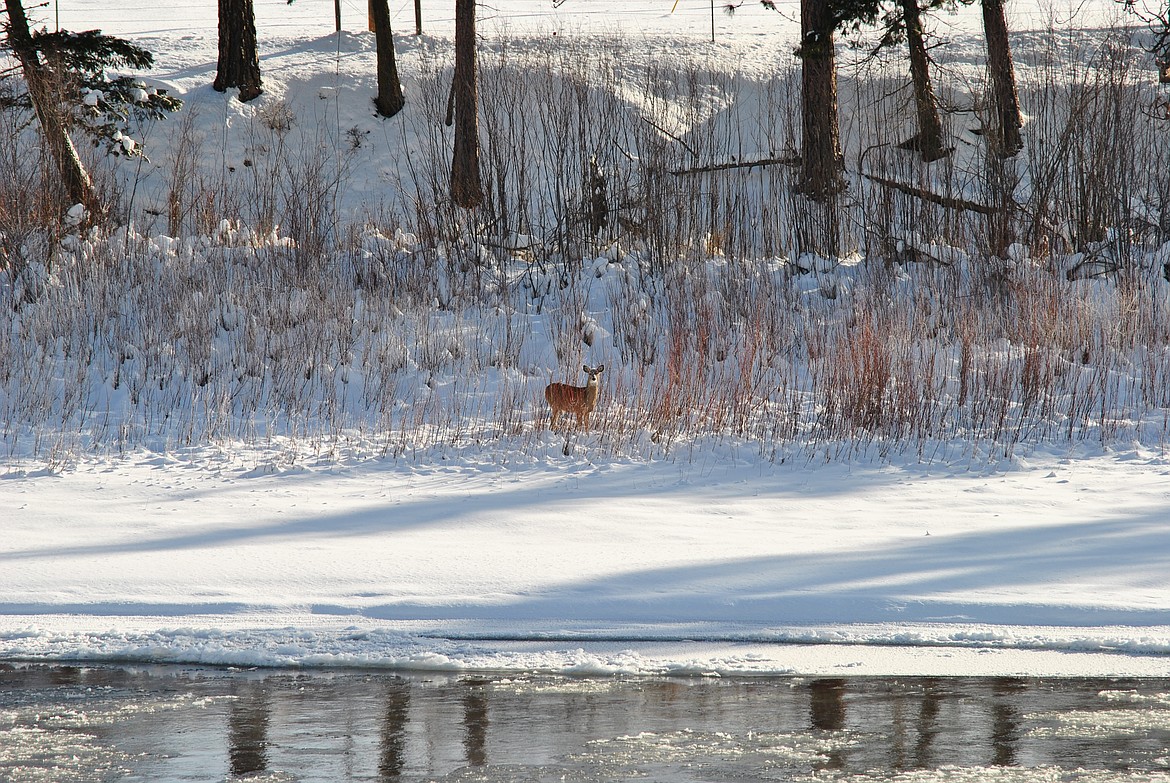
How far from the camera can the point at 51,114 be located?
482 inches

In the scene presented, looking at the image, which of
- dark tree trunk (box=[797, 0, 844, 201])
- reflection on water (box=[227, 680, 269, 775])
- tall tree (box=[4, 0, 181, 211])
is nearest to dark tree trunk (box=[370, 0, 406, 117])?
tall tree (box=[4, 0, 181, 211])

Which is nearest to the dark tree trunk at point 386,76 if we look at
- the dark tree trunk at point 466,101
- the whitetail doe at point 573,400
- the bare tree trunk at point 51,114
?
the dark tree trunk at point 466,101

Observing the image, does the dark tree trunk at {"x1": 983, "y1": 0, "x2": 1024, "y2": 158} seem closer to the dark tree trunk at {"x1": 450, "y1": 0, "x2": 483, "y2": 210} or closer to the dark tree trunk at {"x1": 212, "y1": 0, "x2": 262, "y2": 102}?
the dark tree trunk at {"x1": 450, "y1": 0, "x2": 483, "y2": 210}

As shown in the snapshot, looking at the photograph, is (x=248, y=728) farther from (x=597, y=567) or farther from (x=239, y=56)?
(x=239, y=56)

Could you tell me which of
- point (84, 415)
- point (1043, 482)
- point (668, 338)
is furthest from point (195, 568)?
point (668, 338)

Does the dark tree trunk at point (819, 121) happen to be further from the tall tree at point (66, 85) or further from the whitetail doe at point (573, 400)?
the tall tree at point (66, 85)

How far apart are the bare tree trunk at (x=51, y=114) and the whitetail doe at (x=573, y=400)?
303 inches

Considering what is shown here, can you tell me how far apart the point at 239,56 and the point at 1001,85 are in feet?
47.8

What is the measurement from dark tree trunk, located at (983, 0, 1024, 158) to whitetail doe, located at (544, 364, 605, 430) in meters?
7.10

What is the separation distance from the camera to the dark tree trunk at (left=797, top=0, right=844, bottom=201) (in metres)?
13.1

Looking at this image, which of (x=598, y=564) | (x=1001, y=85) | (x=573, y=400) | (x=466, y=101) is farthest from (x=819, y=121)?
(x=598, y=564)

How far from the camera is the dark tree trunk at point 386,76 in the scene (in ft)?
68.9

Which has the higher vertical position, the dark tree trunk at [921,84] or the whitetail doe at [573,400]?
the dark tree trunk at [921,84]

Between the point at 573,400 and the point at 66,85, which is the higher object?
the point at 66,85
